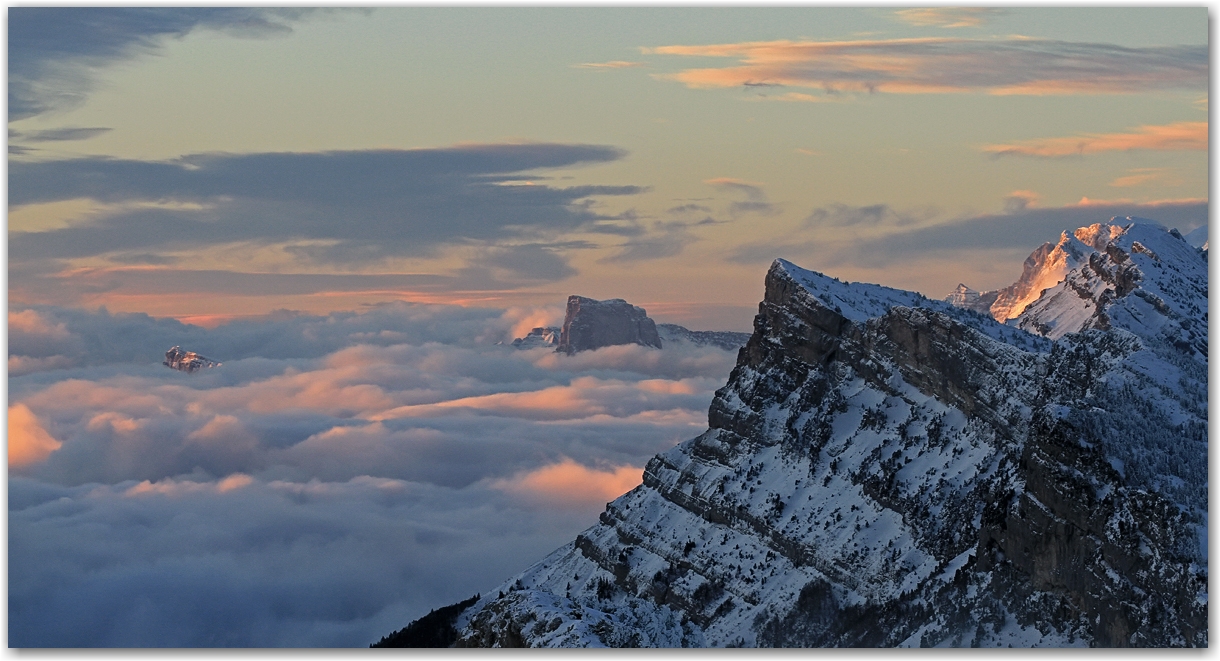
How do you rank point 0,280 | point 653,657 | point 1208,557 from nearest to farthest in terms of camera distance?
point 653,657
point 0,280
point 1208,557

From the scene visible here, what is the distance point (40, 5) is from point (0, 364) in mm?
30375

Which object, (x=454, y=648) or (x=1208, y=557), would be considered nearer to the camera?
(x=454, y=648)

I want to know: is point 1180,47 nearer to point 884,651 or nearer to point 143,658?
point 884,651

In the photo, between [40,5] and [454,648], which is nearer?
[454,648]

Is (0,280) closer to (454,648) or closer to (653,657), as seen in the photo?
(454,648)

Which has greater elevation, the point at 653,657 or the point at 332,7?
the point at 332,7

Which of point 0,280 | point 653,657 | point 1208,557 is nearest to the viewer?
point 653,657

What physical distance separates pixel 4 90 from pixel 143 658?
48388mm

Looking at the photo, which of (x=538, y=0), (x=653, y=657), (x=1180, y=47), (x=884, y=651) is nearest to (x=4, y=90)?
(x=538, y=0)

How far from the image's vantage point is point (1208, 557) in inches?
7830

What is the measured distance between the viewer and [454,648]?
176 metres

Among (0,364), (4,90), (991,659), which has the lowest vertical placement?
(991,659)

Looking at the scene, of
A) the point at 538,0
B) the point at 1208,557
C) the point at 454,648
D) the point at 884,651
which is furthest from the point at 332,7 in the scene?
the point at 1208,557

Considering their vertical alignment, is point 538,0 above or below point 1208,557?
above
